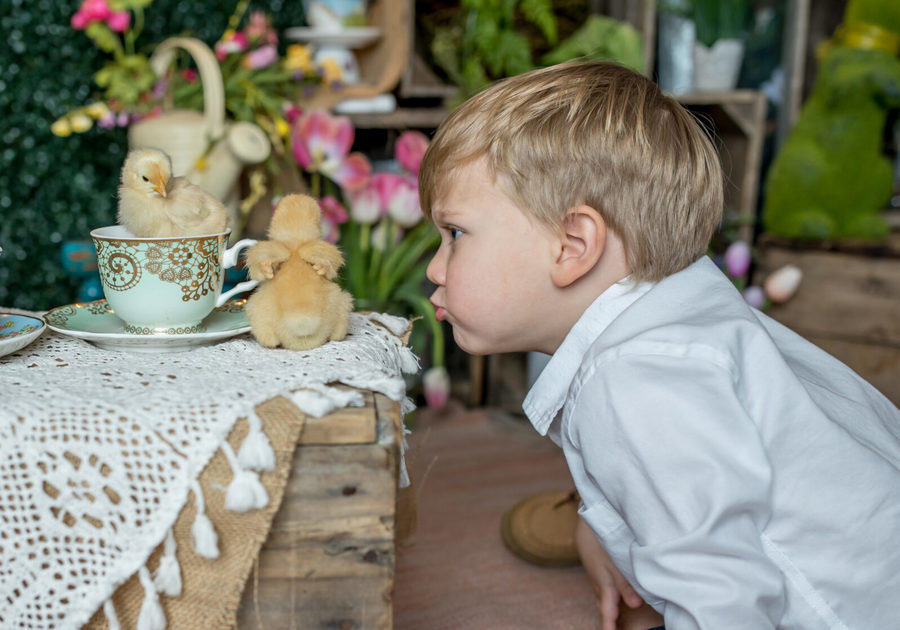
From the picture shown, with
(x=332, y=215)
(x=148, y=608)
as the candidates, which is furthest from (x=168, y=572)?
(x=332, y=215)

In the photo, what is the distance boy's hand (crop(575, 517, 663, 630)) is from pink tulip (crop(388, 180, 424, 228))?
0.98 m

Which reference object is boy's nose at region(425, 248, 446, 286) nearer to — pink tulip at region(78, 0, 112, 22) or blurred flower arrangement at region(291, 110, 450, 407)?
blurred flower arrangement at region(291, 110, 450, 407)

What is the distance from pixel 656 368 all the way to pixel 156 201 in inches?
20.7

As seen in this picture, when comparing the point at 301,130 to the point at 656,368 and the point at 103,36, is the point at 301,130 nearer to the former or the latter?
the point at 103,36

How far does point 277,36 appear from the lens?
2.02m

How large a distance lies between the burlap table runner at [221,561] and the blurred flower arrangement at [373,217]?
3.63 feet

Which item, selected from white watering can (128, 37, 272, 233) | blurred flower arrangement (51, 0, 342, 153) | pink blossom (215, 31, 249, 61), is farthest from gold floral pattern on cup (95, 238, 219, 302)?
pink blossom (215, 31, 249, 61)

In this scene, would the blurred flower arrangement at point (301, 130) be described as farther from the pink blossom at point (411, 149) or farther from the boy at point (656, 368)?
the boy at point (656, 368)

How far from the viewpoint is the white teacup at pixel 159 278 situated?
78cm

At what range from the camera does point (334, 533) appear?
65cm

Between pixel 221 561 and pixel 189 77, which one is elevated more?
pixel 189 77

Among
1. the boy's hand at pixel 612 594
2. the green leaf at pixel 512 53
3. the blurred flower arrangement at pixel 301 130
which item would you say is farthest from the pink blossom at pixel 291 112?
the boy's hand at pixel 612 594

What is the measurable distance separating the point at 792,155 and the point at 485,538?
52.2 inches

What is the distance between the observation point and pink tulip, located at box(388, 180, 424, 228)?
1.82 metres
